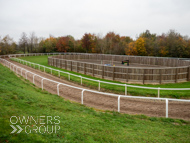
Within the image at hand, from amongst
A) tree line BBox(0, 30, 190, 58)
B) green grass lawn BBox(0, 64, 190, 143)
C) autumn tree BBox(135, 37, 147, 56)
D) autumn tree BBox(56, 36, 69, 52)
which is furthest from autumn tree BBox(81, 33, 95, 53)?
green grass lawn BBox(0, 64, 190, 143)

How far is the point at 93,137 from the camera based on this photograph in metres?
5.34

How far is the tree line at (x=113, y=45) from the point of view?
164ft

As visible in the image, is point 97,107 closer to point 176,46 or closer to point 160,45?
point 176,46

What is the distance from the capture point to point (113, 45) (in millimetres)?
71188

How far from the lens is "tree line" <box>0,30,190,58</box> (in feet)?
164

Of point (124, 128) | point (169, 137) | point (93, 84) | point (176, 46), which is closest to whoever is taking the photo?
point (169, 137)

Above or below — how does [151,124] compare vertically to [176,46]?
below

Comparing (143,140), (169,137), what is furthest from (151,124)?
(143,140)

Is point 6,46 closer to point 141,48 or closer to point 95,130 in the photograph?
point 141,48

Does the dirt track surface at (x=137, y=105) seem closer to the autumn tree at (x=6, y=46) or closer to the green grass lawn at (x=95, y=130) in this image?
the green grass lawn at (x=95, y=130)

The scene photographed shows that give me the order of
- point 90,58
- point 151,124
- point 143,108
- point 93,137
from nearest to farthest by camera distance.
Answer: point 93,137, point 151,124, point 143,108, point 90,58

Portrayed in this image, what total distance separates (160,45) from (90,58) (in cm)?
2430

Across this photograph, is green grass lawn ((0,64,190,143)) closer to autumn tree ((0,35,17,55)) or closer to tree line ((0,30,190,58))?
tree line ((0,30,190,58))

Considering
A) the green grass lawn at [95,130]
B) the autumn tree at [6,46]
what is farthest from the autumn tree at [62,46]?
the green grass lawn at [95,130]
